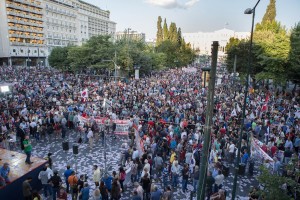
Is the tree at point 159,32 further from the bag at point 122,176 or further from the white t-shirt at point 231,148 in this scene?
the bag at point 122,176

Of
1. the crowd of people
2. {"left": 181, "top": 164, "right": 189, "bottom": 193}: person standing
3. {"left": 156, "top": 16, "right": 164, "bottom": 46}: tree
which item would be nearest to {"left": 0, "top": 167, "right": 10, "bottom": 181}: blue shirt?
the crowd of people

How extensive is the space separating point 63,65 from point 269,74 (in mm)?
45754

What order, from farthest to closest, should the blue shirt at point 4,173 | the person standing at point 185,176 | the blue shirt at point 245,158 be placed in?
the blue shirt at point 245,158, the person standing at point 185,176, the blue shirt at point 4,173

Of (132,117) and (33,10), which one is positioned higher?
(33,10)

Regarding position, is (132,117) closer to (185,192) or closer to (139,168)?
(139,168)

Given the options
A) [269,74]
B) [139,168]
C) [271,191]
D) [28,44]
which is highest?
[28,44]

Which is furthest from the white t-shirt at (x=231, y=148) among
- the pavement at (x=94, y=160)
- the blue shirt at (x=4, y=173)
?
the blue shirt at (x=4, y=173)

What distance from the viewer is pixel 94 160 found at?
13.5 meters

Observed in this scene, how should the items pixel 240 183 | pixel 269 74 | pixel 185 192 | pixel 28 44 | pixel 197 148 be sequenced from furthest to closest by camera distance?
pixel 28 44
pixel 269 74
pixel 197 148
pixel 240 183
pixel 185 192

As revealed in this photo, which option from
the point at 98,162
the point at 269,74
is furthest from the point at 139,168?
the point at 269,74

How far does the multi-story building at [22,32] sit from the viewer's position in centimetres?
7531

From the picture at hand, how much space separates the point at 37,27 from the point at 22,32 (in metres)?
6.63

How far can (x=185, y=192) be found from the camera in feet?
35.0

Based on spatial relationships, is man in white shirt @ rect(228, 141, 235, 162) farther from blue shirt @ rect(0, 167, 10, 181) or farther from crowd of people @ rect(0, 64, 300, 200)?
blue shirt @ rect(0, 167, 10, 181)
